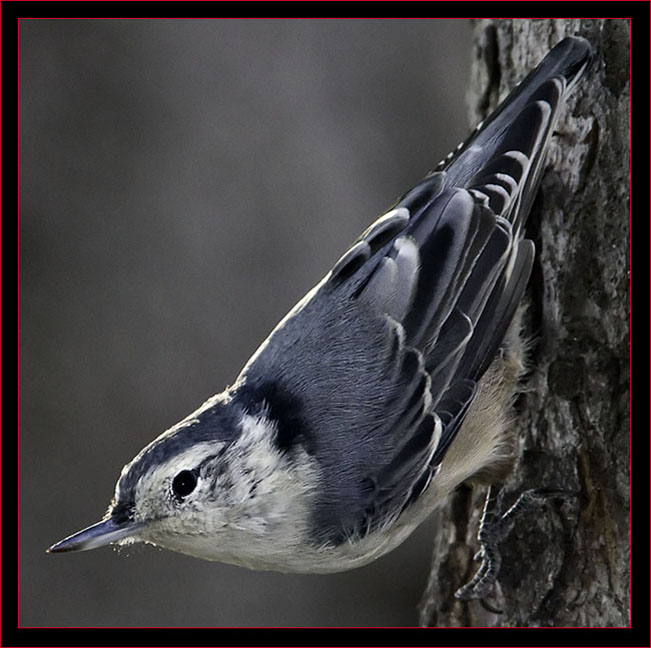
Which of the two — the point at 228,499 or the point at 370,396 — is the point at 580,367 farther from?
the point at 228,499

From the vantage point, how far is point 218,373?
329cm

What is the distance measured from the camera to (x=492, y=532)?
242 cm

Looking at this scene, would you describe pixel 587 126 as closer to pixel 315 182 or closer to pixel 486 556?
pixel 486 556

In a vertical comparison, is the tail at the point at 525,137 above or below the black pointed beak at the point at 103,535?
above

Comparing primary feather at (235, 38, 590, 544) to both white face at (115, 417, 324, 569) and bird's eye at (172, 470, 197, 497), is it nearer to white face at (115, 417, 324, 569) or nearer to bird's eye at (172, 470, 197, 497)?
white face at (115, 417, 324, 569)

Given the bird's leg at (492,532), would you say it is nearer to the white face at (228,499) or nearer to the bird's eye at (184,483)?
the white face at (228,499)

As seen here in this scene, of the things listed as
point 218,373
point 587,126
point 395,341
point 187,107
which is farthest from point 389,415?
point 187,107

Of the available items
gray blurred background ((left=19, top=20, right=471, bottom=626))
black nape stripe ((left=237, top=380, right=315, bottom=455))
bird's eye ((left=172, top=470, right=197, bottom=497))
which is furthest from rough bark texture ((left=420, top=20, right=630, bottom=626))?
gray blurred background ((left=19, top=20, right=471, bottom=626))

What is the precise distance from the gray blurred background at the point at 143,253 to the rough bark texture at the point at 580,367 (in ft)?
3.71

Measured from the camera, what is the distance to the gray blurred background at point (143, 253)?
3266mm

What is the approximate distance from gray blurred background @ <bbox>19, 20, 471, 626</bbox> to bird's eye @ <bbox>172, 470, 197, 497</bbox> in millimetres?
1329

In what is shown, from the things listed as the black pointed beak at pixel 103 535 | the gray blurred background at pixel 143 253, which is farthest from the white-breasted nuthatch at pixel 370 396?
the gray blurred background at pixel 143 253

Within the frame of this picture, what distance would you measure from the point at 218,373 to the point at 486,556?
121 centimetres

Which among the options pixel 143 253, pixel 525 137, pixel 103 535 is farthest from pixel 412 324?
pixel 143 253
